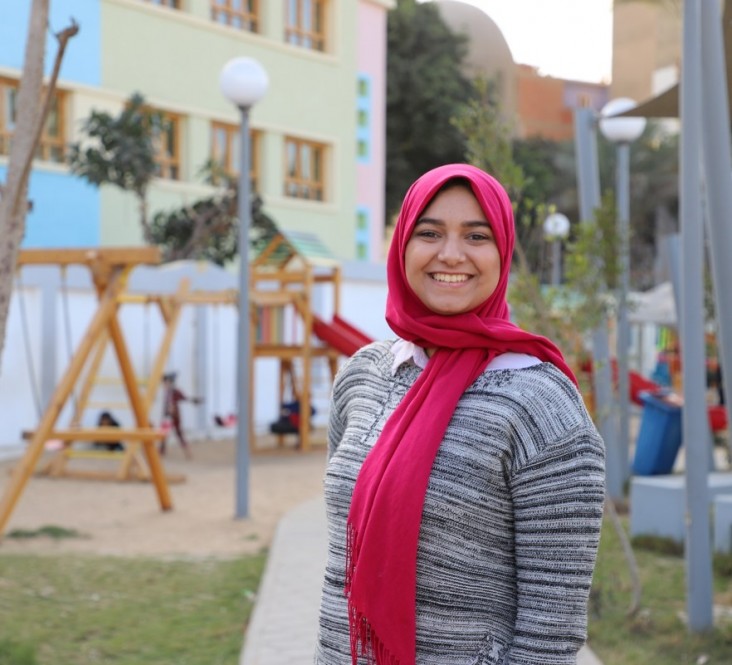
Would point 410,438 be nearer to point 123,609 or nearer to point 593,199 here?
point 123,609

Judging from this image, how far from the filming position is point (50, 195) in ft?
61.6

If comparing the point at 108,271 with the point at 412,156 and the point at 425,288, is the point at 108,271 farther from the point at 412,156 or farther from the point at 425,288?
the point at 412,156

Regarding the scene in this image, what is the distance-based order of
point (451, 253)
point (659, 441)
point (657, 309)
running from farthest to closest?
point (657, 309), point (659, 441), point (451, 253)

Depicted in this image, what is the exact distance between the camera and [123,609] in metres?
6.20

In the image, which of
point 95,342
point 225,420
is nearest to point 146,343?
point 225,420

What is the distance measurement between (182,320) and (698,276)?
11414 millimetres

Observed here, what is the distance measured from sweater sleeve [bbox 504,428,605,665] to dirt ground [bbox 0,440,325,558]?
6126mm

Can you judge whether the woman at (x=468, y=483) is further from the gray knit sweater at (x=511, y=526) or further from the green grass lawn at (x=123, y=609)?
the green grass lawn at (x=123, y=609)

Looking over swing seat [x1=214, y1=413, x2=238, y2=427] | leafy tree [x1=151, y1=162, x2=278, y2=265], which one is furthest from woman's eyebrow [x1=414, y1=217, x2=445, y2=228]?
leafy tree [x1=151, y1=162, x2=278, y2=265]

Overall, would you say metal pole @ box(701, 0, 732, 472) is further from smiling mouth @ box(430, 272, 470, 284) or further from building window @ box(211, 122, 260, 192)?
building window @ box(211, 122, 260, 192)

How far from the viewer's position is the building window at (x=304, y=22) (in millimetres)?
22781

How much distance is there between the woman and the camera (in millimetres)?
1931

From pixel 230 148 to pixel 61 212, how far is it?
4.75 meters

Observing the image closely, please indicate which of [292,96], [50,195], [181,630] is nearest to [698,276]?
[181,630]
